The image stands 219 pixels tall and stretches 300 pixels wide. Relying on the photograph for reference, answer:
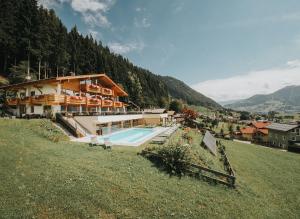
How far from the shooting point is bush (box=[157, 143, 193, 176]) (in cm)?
1430

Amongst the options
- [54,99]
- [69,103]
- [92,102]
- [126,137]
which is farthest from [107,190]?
[92,102]

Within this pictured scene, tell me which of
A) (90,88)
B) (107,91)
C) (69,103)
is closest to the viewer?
(69,103)

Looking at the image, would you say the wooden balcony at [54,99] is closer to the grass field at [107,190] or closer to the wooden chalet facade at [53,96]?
the wooden chalet facade at [53,96]

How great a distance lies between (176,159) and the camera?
1474 centimetres

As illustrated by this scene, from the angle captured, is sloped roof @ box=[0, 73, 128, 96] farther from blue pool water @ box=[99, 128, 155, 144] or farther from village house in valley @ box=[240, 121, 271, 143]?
village house in valley @ box=[240, 121, 271, 143]

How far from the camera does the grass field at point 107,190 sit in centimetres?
860

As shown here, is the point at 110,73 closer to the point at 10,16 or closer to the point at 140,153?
the point at 10,16

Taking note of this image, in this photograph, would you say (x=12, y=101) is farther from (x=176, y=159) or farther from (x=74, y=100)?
(x=176, y=159)

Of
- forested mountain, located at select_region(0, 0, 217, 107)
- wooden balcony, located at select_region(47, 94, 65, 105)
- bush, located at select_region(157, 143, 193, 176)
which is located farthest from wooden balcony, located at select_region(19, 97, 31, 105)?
bush, located at select_region(157, 143, 193, 176)

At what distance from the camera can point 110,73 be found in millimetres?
71438

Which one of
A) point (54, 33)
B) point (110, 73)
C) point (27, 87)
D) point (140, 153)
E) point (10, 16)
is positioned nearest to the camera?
point (140, 153)

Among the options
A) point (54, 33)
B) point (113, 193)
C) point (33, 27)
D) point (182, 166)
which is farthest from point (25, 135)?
point (54, 33)

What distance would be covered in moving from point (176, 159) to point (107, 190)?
20.8 feet

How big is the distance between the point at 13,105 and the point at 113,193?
1189 inches
